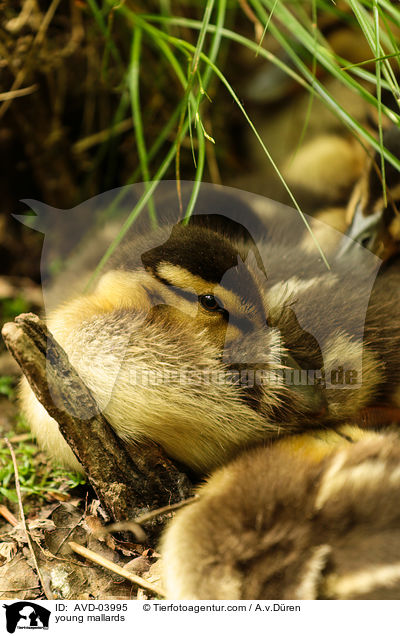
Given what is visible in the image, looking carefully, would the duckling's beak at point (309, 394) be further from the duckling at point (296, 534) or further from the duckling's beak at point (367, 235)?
the duckling's beak at point (367, 235)

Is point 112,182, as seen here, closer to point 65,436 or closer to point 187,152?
point 187,152

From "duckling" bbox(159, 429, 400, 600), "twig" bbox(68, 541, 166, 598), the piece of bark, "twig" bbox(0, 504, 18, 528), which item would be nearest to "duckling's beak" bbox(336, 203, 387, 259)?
"duckling" bbox(159, 429, 400, 600)

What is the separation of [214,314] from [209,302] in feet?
0.09

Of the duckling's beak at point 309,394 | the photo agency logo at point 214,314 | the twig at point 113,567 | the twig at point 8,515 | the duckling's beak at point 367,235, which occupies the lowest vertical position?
the twig at point 8,515

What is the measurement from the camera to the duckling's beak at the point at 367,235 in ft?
4.33

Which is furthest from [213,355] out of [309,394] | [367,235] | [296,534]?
[367,235]

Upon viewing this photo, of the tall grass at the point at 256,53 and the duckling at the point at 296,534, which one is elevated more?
the tall grass at the point at 256,53

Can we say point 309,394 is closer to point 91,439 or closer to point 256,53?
point 91,439

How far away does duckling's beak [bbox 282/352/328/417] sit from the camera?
1.06 m

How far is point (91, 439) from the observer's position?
1.04 meters
